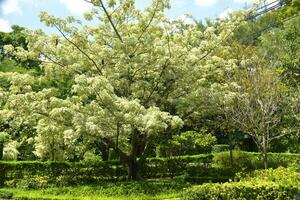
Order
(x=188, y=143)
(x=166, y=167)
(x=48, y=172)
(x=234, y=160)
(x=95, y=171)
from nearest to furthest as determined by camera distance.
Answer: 1. (x=48, y=172)
2. (x=95, y=171)
3. (x=166, y=167)
4. (x=234, y=160)
5. (x=188, y=143)

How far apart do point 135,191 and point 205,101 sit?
543 cm

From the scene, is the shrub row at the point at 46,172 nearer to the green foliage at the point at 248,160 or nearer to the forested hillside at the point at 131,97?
the forested hillside at the point at 131,97

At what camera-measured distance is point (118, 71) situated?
17797 mm

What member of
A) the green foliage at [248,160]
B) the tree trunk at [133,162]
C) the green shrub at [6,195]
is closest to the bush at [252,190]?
the tree trunk at [133,162]

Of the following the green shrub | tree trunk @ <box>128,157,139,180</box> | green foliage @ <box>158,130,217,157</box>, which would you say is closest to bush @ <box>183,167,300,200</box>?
tree trunk @ <box>128,157,139,180</box>

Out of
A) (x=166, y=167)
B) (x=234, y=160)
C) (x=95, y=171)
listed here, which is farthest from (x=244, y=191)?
(x=234, y=160)

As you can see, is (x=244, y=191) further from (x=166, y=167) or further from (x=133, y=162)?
(x=166, y=167)

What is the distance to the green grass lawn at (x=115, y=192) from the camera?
49.5 feet

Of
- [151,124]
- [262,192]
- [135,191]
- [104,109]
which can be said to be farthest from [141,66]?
[262,192]

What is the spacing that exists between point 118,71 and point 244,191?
8.88 meters

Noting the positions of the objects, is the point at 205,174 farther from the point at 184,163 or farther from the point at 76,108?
the point at 76,108

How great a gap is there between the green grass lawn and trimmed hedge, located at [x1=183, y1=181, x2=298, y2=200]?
3.87m

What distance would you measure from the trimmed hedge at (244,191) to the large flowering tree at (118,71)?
18.5 feet

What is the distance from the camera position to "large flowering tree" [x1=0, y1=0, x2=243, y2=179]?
55.2 ft
